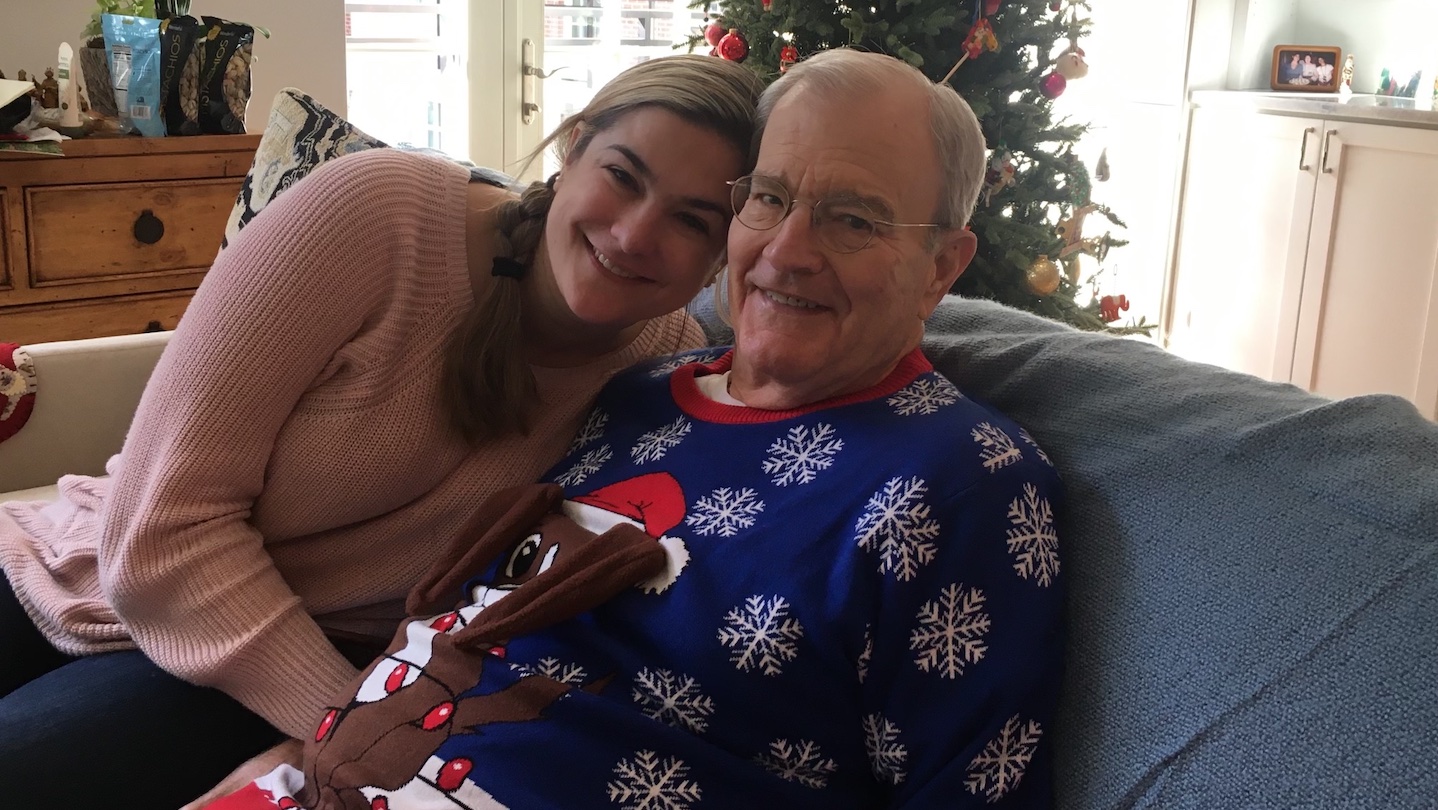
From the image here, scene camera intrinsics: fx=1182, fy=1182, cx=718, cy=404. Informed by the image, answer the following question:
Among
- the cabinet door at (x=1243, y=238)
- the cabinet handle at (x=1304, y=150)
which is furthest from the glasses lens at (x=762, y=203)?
the cabinet handle at (x=1304, y=150)

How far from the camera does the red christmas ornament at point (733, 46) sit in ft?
8.75

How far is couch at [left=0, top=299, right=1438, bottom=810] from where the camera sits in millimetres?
746

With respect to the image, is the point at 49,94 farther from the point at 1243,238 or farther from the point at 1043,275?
the point at 1243,238

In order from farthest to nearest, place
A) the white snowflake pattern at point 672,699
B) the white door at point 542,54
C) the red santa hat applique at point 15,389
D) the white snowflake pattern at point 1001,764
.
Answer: the white door at point 542,54, the red santa hat applique at point 15,389, the white snowflake pattern at point 672,699, the white snowflake pattern at point 1001,764

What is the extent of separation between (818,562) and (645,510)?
219mm

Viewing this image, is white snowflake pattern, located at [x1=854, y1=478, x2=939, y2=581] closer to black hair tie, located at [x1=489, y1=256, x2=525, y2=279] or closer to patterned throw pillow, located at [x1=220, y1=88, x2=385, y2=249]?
black hair tie, located at [x1=489, y1=256, x2=525, y2=279]

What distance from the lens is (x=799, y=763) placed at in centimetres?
99

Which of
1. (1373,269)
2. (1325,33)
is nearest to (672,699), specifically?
(1373,269)

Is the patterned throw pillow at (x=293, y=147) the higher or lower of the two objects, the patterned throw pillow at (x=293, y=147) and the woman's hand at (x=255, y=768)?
the higher

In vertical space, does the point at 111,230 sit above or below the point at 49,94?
below

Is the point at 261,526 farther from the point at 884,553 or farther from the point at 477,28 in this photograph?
the point at 477,28

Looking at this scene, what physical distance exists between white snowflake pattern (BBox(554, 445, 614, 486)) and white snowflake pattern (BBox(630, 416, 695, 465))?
0.04m

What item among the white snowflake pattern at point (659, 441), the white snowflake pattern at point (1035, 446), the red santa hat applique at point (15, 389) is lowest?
the red santa hat applique at point (15, 389)

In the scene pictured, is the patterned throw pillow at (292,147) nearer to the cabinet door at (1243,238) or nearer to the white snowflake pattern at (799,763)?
the white snowflake pattern at (799,763)
